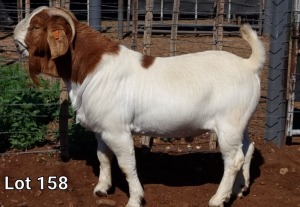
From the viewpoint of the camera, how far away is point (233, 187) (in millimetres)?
6125

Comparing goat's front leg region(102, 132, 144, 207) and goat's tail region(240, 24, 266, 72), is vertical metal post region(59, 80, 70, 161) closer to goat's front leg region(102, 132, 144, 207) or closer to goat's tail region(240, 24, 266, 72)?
goat's front leg region(102, 132, 144, 207)

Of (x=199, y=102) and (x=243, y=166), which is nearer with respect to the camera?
(x=199, y=102)

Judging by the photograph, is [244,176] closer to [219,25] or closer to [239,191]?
[239,191]

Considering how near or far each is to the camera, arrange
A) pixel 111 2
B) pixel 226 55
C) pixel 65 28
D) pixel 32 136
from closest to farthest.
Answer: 1. pixel 65 28
2. pixel 226 55
3. pixel 32 136
4. pixel 111 2

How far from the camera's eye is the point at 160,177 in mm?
6598

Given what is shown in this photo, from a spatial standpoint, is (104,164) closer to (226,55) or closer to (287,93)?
(226,55)

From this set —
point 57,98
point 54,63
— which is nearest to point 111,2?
point 57,98

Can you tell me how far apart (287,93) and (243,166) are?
161cm

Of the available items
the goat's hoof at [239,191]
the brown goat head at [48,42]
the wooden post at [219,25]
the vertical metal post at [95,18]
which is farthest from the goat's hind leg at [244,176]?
the vertical metal post at [95,18]

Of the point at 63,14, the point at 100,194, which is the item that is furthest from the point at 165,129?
the point at 63,14

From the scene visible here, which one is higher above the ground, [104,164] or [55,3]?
[55,3]

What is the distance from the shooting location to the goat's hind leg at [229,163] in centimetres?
564

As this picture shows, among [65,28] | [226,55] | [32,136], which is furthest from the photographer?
[32,136]

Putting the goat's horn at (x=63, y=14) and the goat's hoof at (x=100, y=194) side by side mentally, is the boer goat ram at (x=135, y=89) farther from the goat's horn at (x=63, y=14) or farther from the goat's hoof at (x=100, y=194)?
the goat's hoof at (x=100, y=194)
